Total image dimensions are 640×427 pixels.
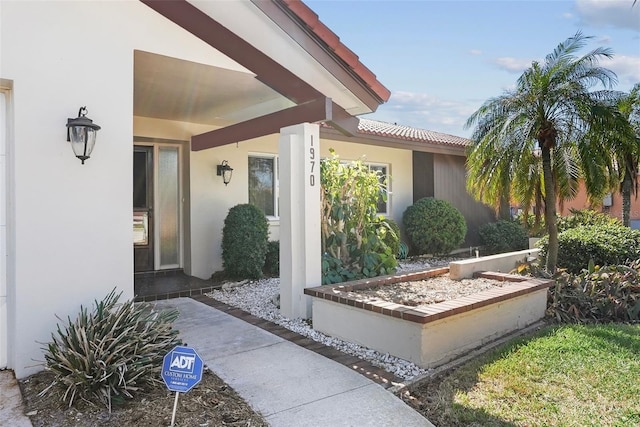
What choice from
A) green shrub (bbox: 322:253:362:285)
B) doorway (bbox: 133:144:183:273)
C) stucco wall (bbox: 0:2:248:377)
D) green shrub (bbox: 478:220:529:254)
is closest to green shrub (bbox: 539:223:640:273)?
green shrub (bbox: 322:253:362:285)

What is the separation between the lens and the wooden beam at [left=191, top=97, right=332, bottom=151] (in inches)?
212

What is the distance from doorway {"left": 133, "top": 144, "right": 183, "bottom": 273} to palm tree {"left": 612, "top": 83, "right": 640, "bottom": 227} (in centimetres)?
794

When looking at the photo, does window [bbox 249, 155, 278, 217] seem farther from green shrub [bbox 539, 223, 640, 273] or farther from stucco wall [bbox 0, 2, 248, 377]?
green shrub [bbox 539, 223, 640, 273]

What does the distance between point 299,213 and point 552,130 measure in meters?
4.70

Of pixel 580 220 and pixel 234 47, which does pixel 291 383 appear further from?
pixel 580 220

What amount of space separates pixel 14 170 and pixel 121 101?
3.92ft

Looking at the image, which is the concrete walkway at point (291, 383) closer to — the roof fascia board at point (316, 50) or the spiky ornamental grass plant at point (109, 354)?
the spiky ornamental grass plant at point (109, 354)

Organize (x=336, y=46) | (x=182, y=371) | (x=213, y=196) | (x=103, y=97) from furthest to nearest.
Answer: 1. (x=213, y=196)
2. (x=336, y=46)
3. (x=103, y=97)
4. (x=182, y=371)

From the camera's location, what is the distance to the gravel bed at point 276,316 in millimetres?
4215

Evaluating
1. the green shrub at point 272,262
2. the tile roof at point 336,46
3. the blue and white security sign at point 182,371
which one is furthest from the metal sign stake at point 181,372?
the green shrub at point 272,262

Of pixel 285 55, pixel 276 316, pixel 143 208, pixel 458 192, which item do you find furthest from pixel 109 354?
pixel 458 192

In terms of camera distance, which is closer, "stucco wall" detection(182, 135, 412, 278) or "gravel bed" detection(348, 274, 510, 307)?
"gravel bed" detection(348, 274, 510, 307)

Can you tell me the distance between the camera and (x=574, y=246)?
793 centimetres

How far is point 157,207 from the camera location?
852 cm
